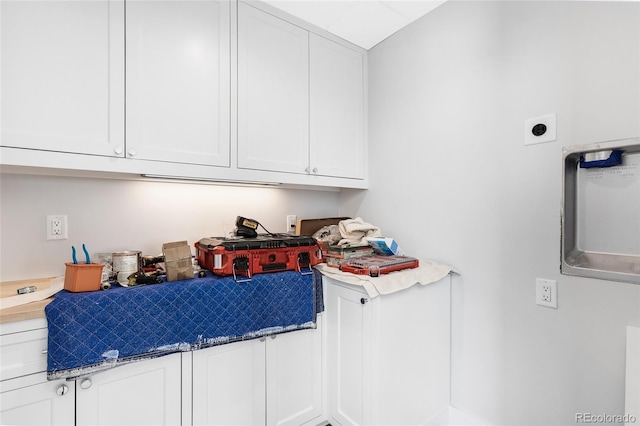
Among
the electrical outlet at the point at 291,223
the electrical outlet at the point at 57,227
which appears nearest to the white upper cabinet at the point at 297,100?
the electrical outlet at the point at 291,223

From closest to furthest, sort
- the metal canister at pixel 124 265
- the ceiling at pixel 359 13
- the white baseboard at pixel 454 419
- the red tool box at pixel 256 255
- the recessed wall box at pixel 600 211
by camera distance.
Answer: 1. the recessed wall box at pixel 600 211
2. the metal canister at pixel 124 265
3. the red tool box at pixel 256 255
4. the white baseboard at pixel 454 419
5. the ceiling at pixel 359 13

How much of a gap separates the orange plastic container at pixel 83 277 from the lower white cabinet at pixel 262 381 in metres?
0.51

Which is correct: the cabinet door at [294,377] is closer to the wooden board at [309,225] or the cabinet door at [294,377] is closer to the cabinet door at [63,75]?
the wooden board at [309,225]

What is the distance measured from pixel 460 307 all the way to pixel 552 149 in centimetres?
91

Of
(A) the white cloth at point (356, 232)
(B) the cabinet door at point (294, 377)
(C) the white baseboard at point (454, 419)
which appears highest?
(A) the white cloth at point (356, 232)

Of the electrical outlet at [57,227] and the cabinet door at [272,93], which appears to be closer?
the electrical outlet at [57,227]

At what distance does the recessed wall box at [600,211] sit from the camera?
3.06ft

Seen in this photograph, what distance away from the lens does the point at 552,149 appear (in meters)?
1.29

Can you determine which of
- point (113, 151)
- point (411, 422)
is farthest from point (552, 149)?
point (113, 151)

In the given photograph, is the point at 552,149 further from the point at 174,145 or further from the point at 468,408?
the point at 174,145

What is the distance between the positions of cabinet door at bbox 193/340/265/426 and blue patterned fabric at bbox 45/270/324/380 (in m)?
0.09

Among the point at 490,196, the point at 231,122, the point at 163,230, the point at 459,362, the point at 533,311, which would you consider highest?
the point at 231,122

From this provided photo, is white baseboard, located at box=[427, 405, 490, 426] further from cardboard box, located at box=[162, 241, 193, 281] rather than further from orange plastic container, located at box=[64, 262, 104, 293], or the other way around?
orange plastic container, located at box=[64, 262, 104, 293]

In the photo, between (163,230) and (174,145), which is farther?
(163,230)
